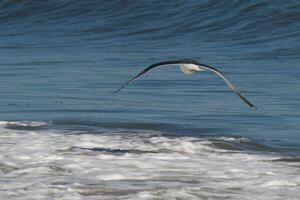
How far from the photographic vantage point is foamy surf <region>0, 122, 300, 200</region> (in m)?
8.53

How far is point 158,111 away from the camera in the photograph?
12750 mm

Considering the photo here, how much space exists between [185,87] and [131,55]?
5.10 metres

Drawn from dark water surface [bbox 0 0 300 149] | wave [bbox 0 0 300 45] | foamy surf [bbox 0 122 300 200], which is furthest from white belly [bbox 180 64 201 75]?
wave [bbox 0 0 300 45]

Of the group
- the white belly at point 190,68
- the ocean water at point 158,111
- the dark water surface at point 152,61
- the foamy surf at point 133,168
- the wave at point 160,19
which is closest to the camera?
the foamy surf at point 133,168

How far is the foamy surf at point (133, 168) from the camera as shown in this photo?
8.53 m

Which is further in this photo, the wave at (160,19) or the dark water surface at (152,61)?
the wave at (160,19)

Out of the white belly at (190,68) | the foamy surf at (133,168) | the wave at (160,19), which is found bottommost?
the foamy surf at (133,168)

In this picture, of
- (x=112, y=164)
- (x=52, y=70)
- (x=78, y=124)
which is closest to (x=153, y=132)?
(x=78, y=124)

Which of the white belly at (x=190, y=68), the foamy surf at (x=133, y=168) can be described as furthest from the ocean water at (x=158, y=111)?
the white belly at (x=190, y=68)

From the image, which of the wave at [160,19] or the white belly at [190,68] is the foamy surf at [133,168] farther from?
the wave at [160,19]

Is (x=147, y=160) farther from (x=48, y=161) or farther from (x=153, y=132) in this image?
(x=153, y=132)

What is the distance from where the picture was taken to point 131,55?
19906 millimetres

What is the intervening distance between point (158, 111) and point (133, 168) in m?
3.35

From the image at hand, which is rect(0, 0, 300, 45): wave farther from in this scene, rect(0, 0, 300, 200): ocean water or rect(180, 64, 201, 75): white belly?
rect(180, 64, 201, 75): white belly
